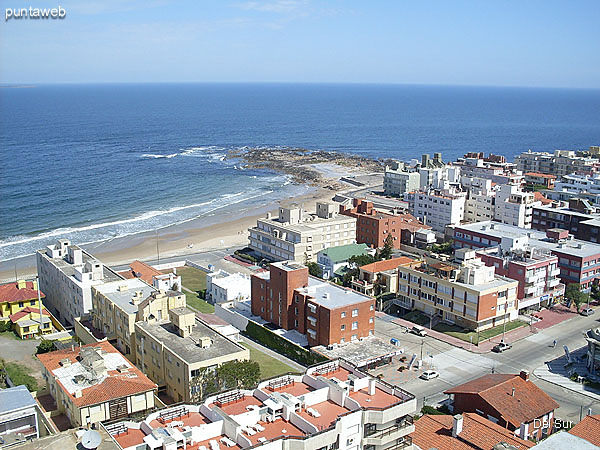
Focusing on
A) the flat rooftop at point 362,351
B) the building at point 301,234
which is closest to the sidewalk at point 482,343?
the flat rooftop at point 362,351

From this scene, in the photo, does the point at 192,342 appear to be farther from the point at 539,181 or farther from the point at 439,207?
the point at 539,181

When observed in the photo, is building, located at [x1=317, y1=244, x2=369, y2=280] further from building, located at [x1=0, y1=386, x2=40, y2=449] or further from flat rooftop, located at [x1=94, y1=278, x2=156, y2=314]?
building, located at [x1=0, y1=386, x2=40, y2=449]

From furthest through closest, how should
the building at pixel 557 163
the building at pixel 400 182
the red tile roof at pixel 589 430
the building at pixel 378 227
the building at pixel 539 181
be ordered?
the building at pixel 557 163 → the building at pixel 539 181 → the building at pixel 400 182 → the building at pixel 378 227 → the red tile roof at pixel 589 430

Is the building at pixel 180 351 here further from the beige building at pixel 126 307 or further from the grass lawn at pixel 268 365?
the grass lawn at pixel 268 365

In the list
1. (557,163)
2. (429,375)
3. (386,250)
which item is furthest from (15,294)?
(557,163)

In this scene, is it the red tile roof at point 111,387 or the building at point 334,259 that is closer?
the red tile roof at point 111,387

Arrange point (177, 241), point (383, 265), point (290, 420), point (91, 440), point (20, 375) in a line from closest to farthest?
1. point (91, 440)
2. point (290, 420)
3. point (20, 375)
4. point (383, 265)
5. point (177, 241)
